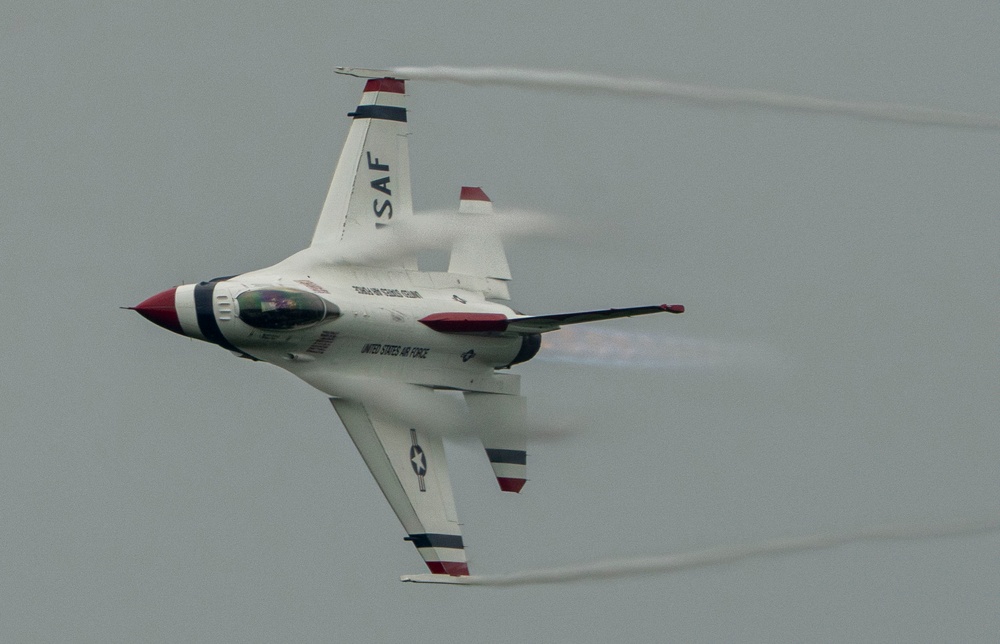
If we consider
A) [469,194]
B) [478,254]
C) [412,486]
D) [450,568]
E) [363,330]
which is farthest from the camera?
[469,194]

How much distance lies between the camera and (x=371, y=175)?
41781 mm

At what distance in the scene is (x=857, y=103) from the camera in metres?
39.9

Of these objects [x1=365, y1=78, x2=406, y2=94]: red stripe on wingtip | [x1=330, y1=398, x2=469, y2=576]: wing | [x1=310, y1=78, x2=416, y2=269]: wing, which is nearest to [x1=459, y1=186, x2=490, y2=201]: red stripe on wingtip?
[x1=310, y1=78, x2=416, y2=269]: wing

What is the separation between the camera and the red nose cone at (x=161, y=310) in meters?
38.2

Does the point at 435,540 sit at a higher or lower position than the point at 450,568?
higher

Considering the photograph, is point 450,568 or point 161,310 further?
point 450,568

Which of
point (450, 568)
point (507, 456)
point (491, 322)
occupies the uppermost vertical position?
point (491, 322)

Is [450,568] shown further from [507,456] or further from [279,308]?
[279,308]

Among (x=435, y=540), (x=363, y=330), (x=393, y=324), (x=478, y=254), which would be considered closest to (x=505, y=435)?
(x=435, y=540)

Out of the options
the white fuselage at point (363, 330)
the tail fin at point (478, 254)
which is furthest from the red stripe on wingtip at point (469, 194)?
the white fuselage at point (363, 330)

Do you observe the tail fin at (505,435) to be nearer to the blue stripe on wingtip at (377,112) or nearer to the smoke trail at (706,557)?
the smoke trail at (706,557)

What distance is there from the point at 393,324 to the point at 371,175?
347cm

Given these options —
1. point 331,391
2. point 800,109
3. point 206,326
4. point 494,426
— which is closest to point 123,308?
point 206,326

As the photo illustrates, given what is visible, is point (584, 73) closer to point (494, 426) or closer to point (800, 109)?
point (800, 109)
